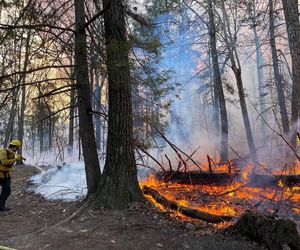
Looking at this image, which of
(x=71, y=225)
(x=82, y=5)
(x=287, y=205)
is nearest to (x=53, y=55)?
(x=82, y=5)

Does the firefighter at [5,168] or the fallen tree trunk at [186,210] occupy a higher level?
the firefighter at [5,168]

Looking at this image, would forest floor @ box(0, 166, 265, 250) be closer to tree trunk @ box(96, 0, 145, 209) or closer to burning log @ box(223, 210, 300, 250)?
burning log @ box(223, 210, 300, 250)

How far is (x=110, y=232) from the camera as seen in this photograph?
6.45m

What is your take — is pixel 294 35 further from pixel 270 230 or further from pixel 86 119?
pixel 86 119

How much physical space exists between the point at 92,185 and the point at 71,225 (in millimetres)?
1670

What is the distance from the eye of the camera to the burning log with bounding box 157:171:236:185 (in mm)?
9812

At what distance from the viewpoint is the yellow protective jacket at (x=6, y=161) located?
9.08 meters

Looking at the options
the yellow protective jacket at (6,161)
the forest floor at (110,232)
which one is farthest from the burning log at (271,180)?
the yellow protective jacket at (6,161)

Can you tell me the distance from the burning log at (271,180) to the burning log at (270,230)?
309 cm

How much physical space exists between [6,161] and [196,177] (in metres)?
5.56

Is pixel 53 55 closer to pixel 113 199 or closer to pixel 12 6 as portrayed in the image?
pixel 12 6

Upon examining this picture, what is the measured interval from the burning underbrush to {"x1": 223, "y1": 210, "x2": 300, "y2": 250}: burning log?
790mm

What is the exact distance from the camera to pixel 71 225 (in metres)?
6.96

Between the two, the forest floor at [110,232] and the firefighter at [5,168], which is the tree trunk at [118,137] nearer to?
the forest floor at [110,232]
